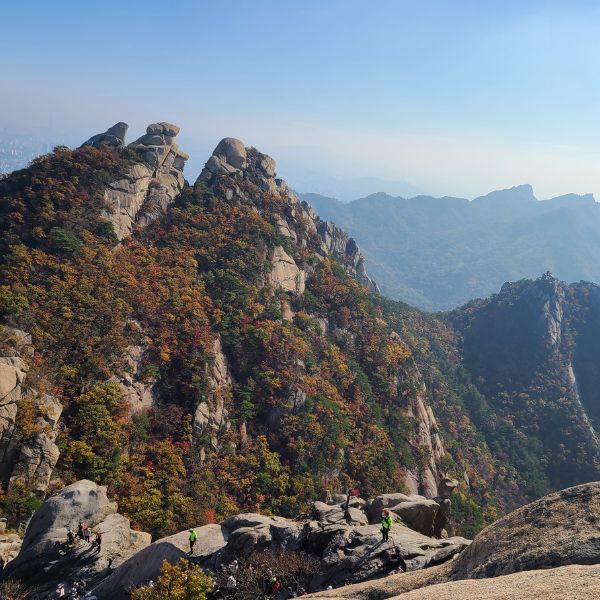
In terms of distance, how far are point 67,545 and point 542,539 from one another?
2396 centimetres

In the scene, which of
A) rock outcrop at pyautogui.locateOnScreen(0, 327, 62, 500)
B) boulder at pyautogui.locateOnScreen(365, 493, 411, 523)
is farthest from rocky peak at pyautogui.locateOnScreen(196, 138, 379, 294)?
boulder at pyautogui.locateOnScreen(365, 493, 411, 523)

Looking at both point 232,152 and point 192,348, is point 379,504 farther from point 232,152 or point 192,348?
point 232,152

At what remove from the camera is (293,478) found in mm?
42750

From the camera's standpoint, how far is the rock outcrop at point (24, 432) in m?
28.5

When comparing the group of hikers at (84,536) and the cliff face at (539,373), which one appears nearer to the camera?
the group of hikers at (84,536)

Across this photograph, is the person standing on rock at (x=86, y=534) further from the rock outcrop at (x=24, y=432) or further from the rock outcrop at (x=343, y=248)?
the rock outcrop at (x=343, y=248)

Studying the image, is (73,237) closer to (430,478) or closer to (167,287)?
(167,287)

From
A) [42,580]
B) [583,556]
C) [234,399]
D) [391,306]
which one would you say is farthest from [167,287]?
[391,306]

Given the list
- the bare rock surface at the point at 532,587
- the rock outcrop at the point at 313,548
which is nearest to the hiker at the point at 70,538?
the rock outcrop at the point at 313,548

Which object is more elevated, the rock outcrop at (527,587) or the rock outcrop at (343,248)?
the rock outcrop at (343,248)

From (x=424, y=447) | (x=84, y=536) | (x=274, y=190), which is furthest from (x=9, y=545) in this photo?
(x=274, y=190)

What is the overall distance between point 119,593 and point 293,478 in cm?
2271

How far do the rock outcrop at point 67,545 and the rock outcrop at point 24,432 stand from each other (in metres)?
3.05

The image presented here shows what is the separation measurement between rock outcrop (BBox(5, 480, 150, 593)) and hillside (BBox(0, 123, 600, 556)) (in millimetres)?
3736
